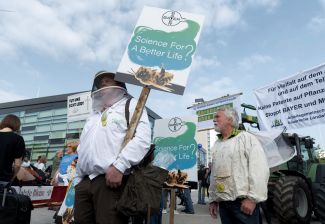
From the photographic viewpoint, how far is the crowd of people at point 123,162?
70.2 inches

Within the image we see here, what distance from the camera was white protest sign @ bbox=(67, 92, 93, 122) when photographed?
284 inches

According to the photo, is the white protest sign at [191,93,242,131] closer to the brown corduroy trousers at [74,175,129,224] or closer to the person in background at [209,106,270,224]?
the person in background at [209,106,270,224]

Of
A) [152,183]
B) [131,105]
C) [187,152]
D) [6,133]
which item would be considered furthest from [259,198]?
[187,152]

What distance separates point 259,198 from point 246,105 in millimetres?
7367

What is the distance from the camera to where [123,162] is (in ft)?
5.77

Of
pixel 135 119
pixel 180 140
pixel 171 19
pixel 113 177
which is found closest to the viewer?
pixel 113 177

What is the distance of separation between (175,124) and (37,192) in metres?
3.77

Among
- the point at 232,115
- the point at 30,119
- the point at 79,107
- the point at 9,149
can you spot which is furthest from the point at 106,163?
the point at 30,119

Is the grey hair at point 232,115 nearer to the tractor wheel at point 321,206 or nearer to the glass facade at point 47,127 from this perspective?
the tractor wheel at point 321,206

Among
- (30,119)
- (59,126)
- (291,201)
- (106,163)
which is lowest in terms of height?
(291,201)

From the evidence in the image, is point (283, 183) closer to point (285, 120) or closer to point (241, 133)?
point (285, 120)

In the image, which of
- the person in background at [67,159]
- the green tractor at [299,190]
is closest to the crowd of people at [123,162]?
the green tractor at [299,190]

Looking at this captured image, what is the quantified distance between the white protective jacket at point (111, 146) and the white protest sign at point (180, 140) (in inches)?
174

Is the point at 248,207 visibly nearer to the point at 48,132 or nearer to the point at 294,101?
the point at 294,101
